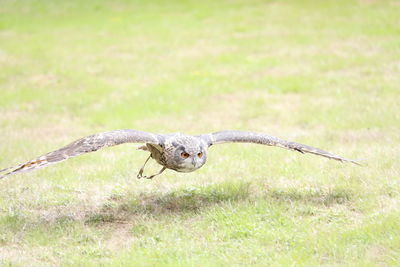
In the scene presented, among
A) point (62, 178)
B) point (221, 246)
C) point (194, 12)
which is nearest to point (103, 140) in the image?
point (221, 246)

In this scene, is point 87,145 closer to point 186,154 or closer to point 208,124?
point 186,154

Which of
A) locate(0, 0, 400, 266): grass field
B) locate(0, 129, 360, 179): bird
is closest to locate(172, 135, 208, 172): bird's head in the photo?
locate(0, 129, 360, 179): bird

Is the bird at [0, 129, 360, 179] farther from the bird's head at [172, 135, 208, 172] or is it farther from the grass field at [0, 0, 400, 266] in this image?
the grass field at [0, 0, 400, 266]

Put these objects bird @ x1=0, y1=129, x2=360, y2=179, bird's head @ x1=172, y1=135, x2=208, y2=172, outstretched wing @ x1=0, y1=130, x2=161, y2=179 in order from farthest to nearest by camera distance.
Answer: bird's head @ x1=172, y1=135, x2=208, y2=172
bird @ x1=0, y1=129, x2=360, y2=179
outstretched wing @ x1=0, y1=130, x2=161, y2=179

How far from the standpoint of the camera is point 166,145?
8.36 metres

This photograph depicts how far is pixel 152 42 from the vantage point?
2281 centimetres

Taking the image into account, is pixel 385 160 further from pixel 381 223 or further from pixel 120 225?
pixel 120 225

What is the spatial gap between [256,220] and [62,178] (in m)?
3.87

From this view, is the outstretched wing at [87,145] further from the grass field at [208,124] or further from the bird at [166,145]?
the grass field at [208,124]

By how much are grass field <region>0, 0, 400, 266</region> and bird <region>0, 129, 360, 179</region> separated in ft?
2.52

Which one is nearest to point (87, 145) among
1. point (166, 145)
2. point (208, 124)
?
point (166, 145)

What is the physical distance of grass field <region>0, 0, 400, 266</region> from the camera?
7504 millimetres

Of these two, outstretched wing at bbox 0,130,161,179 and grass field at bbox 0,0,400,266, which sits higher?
outstretched wing at bbox 0,130,161,179

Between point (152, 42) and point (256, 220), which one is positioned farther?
point (152, 42)
